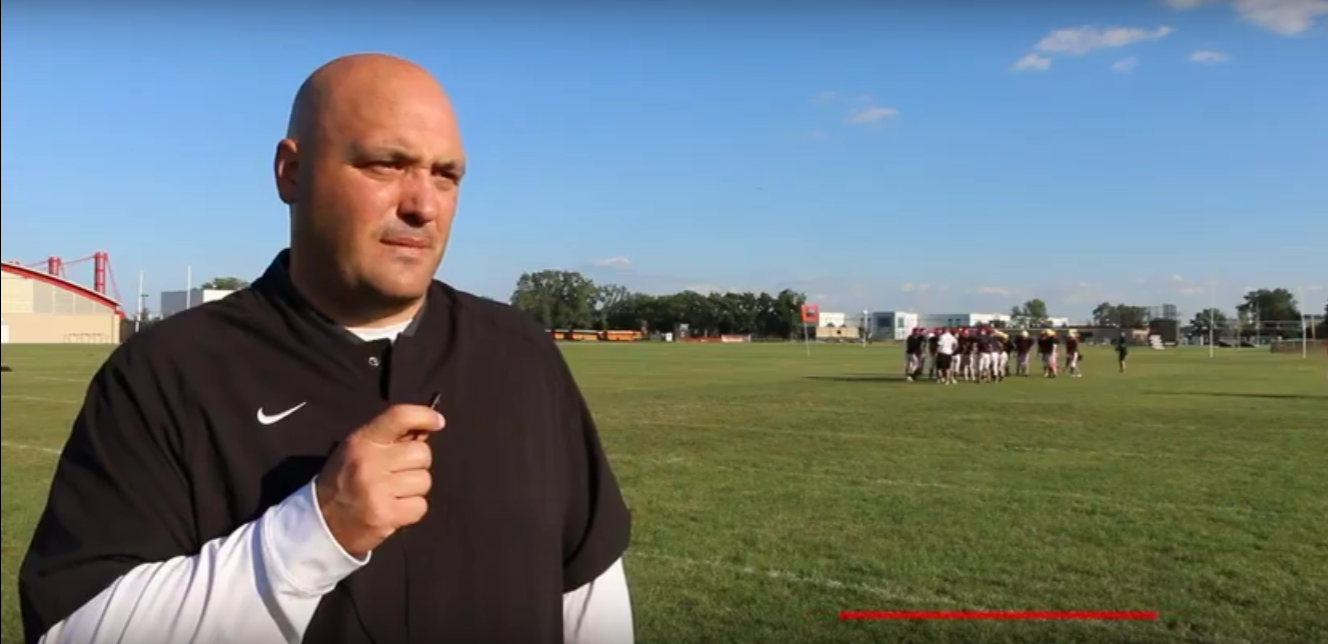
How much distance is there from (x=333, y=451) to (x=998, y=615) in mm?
3887

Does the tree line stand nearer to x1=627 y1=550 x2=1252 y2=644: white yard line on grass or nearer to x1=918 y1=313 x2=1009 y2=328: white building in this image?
x1=918 y1=313 x2=1009 y2=328: white building

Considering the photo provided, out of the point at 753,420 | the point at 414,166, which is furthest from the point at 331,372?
the point at 753,420

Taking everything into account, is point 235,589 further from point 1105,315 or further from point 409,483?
point 1105,315

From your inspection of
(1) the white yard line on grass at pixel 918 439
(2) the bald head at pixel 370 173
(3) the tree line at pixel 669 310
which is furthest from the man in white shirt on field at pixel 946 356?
(2) the bald head at pixel 370 173

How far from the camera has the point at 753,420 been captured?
46.8ft

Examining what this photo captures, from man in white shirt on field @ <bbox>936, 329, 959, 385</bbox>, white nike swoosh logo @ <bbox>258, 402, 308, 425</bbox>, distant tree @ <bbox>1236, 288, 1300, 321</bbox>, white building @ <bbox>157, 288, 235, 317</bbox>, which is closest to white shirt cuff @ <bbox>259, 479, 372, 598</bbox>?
white nike swoosh logo @ <bbox>258, 402, 308, 425</bbox>

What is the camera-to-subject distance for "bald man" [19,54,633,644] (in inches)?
48.3

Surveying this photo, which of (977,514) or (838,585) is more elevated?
(977,514)

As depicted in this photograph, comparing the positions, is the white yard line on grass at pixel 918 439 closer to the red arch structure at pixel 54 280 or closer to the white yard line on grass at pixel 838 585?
the white yard line on grass at pixel 838 585

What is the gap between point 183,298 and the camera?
6.80 feet

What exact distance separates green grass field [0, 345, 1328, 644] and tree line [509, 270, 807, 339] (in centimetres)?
19

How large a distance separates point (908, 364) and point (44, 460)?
19305 millimetres

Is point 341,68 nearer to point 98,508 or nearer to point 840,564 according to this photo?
point 98,508

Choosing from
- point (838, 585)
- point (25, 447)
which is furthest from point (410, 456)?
point (25, 447)
